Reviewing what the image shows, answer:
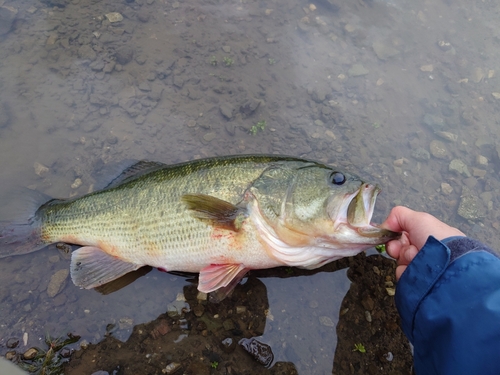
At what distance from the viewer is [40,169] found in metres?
3.96

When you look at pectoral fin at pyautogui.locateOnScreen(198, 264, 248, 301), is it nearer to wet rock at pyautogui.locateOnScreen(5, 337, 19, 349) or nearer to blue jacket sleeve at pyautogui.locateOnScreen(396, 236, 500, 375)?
blue jacket sleeve at pyautogui.locateOnScreen(396, 236, 500, 375)

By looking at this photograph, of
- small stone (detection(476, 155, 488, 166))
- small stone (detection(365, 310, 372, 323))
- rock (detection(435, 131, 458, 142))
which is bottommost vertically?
small stone (detection(365, 310, 372, 323))

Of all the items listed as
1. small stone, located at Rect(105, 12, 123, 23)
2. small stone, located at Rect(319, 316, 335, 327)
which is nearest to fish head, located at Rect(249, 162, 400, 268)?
small stone, located at Rect(319, 316, 335, 327)

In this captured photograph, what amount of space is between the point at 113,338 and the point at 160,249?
90cm

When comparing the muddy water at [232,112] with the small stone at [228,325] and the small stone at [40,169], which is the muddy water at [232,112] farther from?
the small stone at [228,325]

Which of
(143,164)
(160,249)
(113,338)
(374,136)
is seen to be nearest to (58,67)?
(143,164)

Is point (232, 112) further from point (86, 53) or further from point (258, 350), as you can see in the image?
point (258, 350)

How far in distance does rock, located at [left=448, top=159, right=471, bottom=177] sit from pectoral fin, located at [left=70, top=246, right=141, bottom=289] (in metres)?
4.03

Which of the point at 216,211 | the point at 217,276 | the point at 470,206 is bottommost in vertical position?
the point at 470,206

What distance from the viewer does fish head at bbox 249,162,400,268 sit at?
2.59 m

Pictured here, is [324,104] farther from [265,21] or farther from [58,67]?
[58,67]

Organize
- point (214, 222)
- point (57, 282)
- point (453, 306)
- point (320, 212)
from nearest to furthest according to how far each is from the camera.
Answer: point (453, 306)
point (320, 212)
point (214, 222)
point (57, 282)

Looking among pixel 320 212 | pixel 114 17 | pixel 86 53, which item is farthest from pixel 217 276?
pixel 114 17

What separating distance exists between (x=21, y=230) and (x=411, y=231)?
349 cm
